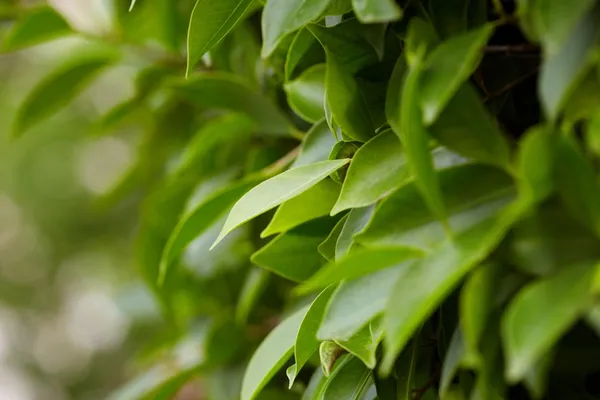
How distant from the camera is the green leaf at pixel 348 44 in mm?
381

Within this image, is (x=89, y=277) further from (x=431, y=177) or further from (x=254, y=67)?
(x=431, y=177)

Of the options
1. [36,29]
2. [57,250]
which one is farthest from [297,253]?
[57,250]

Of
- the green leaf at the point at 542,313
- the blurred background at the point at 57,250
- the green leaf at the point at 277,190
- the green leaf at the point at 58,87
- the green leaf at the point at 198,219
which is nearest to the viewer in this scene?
the green leaf at the point at 542,313

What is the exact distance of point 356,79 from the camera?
1.31ft

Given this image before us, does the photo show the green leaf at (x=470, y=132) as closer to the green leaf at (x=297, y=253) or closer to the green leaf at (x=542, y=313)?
the green leaf at (x=542, y=313)

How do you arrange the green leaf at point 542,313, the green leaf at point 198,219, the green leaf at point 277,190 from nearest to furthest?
the green leaf at point 542,313 < the green leaf at point 277,190 < the green leaf at point 198,219

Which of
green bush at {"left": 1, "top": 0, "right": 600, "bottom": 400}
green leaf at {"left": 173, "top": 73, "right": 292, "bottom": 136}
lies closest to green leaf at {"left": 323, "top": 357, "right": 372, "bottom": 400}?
green bush at {"left": 1, "top": 0, "right": 600, "bottom": 400}

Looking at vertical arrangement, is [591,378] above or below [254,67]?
below

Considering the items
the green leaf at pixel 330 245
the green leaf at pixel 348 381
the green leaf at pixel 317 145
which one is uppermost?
the green leaf at pixel 317 145

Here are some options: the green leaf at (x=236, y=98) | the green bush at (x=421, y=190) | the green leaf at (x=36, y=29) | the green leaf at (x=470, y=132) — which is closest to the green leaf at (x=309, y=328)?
the green bush at (x=421, y=190)

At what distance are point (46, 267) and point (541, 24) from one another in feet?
8.09

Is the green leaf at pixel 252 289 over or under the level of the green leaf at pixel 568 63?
under

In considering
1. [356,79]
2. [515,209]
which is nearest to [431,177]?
[515,209]

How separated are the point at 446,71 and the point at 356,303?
4.3 inches
